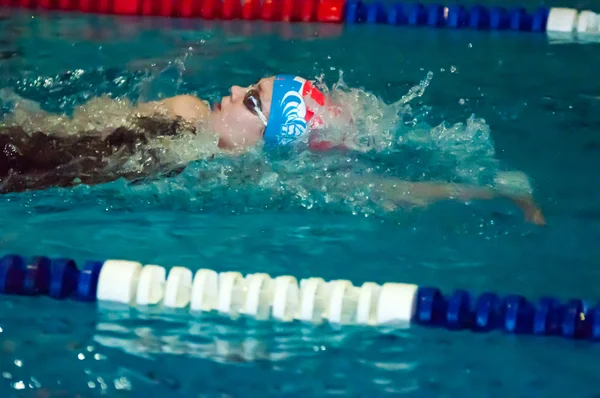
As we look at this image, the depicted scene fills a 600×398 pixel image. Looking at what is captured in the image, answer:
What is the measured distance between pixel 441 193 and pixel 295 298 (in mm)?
890

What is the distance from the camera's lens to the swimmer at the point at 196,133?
3.08 metres

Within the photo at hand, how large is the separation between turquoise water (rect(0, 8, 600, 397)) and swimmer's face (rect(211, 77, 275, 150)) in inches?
6.8

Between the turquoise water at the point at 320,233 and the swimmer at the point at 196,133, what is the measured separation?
0.28 feet

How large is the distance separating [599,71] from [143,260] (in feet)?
9.20

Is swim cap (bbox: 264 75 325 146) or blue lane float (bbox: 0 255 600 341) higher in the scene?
swim cap (bbox: 264 75 325 146)

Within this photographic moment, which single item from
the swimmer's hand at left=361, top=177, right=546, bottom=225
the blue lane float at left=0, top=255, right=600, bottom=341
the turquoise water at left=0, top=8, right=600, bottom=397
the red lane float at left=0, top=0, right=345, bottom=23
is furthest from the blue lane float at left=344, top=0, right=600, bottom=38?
the blue lane float at left=0, top=255, right=600, bottom=341

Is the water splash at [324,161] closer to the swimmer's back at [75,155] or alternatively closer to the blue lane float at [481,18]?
the swimmer's back at [75,155]

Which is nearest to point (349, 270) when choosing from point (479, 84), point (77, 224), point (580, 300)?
point (580, 300)

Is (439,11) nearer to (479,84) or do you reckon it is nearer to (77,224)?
(479,84)

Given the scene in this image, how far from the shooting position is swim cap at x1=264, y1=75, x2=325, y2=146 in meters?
3.35

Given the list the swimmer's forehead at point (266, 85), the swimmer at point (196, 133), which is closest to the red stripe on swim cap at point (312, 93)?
the swimmer at point (196, 133)

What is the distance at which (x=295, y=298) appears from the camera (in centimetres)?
256

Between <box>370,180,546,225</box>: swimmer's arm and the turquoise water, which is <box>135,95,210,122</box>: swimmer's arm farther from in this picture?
<box>370,180,546,225</box>: swimmer's arm

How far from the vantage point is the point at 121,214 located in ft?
10.3
